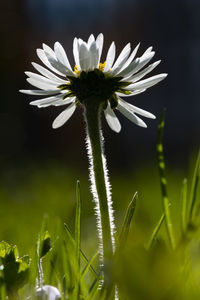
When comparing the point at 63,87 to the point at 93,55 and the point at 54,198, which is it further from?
the point at 54,198

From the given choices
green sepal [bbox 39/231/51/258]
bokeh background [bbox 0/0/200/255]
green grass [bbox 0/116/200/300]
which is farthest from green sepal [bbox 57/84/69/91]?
bokeh background [bbox 0/0/200/255]

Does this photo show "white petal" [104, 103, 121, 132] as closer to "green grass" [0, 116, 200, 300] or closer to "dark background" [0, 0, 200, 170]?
"green grass" [0, 116, 200, 300]

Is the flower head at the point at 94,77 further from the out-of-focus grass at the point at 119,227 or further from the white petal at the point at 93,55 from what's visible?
the out-of-focus grass at the point at 119,227

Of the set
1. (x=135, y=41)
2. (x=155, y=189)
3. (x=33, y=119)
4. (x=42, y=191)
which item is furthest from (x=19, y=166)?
(x=135, y=41)

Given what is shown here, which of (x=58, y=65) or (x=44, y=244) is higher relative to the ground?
(x=58, y=65)

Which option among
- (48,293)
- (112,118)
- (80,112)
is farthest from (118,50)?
Result: (48,293)

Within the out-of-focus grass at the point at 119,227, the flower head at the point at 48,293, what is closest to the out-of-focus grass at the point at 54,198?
the out-of-focus grass at the point at 119,227
